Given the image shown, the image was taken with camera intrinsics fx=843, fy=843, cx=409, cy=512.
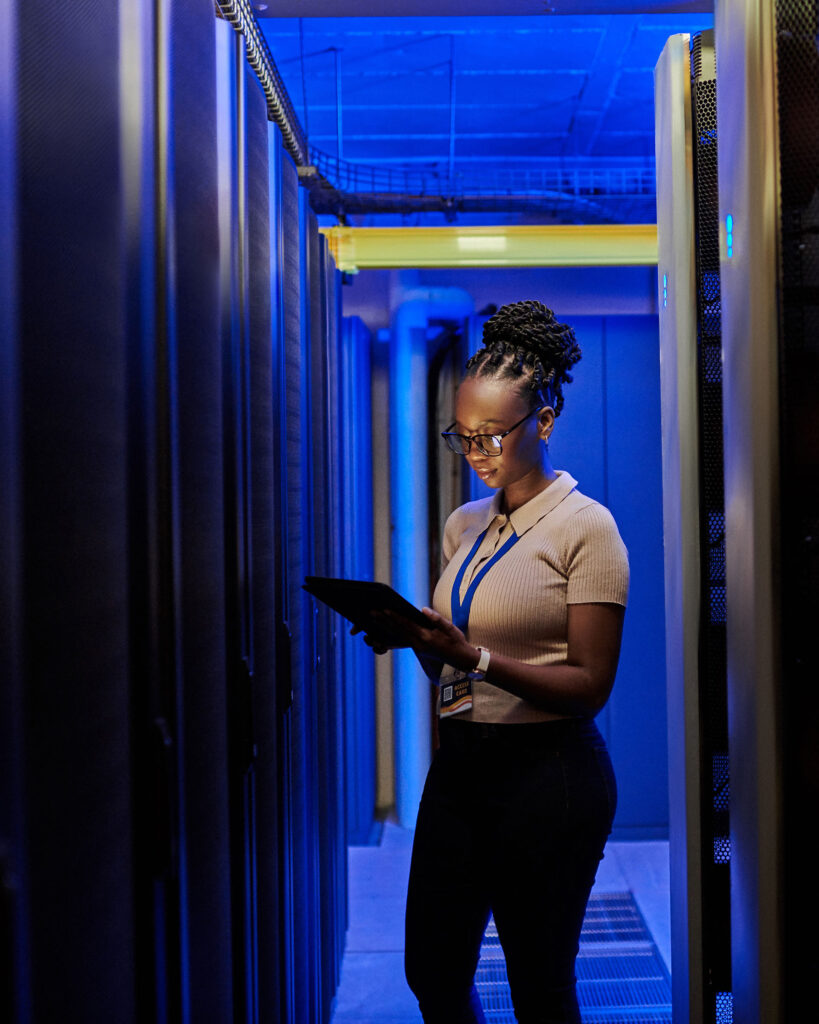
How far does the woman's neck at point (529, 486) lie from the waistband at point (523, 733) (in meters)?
0.43

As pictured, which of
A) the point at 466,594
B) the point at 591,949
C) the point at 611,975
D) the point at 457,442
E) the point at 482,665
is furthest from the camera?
the point at 591,949

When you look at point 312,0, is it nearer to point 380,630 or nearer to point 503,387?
point 503,387

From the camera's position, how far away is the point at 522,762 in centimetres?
148

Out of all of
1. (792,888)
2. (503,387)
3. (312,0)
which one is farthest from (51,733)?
(312,0)

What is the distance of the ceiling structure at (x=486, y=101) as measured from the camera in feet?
10.0

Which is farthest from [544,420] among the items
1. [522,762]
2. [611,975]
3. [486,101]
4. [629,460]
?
[486,101]

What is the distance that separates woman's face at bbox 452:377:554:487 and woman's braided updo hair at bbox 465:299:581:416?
38mm

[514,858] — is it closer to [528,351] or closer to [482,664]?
[482,664]

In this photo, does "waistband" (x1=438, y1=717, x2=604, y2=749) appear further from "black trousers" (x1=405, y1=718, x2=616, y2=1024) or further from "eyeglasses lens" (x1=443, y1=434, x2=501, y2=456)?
"eyeglasses lens" (x1=443, y1=434, x2=501, y2=456)

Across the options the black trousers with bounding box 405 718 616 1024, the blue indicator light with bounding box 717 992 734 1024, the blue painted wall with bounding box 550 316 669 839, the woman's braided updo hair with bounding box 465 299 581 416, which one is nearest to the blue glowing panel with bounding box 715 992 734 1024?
the blue indicator light with bounding box 717 992 734 1024

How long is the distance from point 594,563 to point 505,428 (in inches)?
13.2

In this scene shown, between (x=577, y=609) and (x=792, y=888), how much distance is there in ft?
1.80

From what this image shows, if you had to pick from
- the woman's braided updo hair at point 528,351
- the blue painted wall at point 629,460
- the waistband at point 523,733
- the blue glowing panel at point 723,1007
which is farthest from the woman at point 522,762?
the blue painted wall at point 629,460

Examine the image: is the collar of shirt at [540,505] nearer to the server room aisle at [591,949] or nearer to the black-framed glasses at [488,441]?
the black-framed glasses at [488,441]
